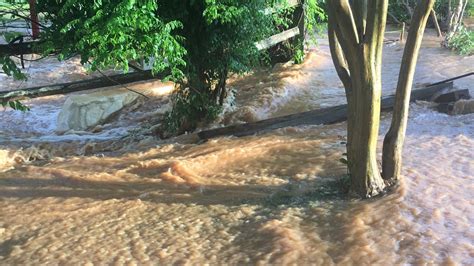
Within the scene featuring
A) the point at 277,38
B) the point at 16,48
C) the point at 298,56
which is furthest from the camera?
the point at 298,56

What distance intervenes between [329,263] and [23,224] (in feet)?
9.93

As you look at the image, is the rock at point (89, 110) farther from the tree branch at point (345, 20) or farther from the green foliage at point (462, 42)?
the green foliage at point (462, 42)

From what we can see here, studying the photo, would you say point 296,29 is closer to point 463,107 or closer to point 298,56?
point 298,56

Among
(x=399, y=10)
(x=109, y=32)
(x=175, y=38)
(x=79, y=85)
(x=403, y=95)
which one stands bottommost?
(x=79, y=85)

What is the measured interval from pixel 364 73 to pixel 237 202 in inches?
69.5

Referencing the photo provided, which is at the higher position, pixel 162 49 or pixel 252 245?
pixel 162 49

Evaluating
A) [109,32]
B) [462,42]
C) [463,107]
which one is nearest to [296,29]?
[462,42]

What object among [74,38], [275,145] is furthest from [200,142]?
[74,38]

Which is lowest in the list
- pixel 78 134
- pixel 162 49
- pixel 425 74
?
pixel 78 134

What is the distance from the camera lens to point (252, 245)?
4.23 m

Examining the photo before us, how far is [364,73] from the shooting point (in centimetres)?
470

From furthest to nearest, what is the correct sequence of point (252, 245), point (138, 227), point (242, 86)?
point (242, 86) → point (138, 227) → point (252, 245)

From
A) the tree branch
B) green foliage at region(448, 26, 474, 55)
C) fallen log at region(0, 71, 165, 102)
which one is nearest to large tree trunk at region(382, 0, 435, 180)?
the tree branch

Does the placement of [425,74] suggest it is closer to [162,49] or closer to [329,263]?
[162,49]
